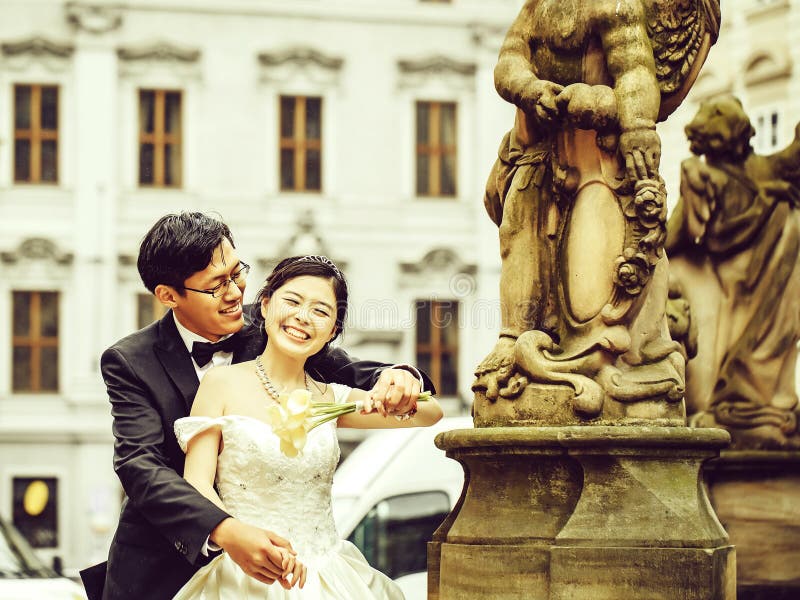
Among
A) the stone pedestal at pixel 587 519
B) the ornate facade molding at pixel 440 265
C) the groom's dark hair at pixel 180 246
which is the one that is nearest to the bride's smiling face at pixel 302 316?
the groom's dark hair at pixel 180 246

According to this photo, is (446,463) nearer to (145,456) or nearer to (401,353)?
(145,456)

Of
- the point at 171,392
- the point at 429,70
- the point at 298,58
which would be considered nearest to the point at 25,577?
the point at 171,392

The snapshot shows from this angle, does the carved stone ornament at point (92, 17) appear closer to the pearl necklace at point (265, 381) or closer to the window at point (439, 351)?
the window at point (439, 351)

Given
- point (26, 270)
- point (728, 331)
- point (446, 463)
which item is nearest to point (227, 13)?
point (26, 270)

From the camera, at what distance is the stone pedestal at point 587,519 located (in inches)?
209

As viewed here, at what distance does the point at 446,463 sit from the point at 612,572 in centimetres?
652

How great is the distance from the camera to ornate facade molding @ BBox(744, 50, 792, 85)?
27453 millimetres

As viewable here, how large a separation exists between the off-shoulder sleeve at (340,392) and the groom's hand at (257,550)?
25.4 inches

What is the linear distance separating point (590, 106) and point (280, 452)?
1.96 m

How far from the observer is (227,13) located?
35.2 m

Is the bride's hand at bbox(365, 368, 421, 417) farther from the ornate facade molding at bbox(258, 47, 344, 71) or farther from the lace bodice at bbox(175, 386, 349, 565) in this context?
the ornate facade molding at bbox(258, 47, 344, 71)

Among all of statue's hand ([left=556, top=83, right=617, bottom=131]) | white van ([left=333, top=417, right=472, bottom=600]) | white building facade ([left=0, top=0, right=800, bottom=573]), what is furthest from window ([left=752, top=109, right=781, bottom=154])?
statue's hand ([left=556, top=83, right=617, bottom=131])

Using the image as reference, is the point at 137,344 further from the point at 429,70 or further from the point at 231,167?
the point at 429,70

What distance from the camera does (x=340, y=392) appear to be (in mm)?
4781
